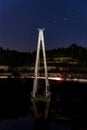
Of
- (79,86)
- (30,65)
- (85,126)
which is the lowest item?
(85,126)

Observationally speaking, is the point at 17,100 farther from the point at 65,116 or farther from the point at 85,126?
the point at 85,126

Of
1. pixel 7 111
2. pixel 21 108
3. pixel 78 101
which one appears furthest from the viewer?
pixel 78 101

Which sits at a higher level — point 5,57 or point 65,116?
point 5,57

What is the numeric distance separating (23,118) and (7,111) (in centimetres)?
430

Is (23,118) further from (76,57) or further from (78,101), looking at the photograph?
(76,57)

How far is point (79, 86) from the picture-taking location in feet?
230

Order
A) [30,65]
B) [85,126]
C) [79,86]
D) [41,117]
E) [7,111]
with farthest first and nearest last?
[30,65], [79,86], [7,111], [41,117], [85,126]

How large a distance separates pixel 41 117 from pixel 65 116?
217cm

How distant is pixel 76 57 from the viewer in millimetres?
100688

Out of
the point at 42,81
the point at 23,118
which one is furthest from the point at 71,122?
the point at 42,81

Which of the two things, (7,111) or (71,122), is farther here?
(7,111)

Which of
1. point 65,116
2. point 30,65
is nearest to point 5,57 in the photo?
point 30,65

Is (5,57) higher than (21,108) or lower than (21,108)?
higher

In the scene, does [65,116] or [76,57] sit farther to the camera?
[76,57]
